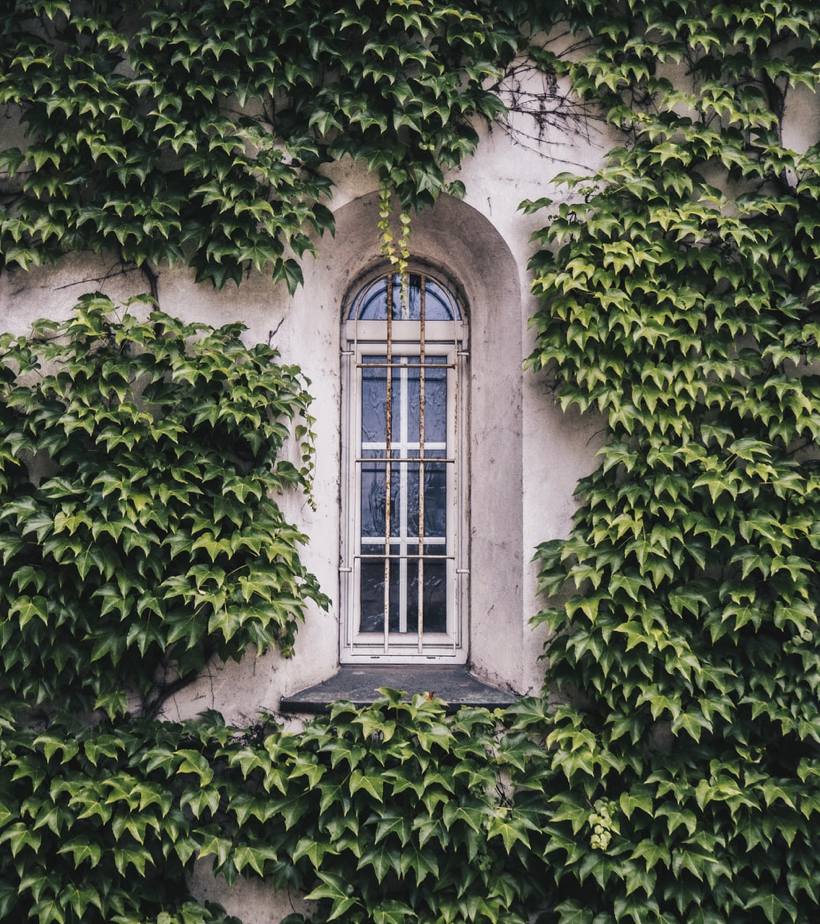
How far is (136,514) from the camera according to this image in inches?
136

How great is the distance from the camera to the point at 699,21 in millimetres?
3746

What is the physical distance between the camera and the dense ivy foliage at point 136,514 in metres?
3.43

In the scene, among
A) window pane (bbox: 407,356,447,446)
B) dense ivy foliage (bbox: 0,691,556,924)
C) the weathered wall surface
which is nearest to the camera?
dense ivy foliage (bbox: 0,691,556,924)

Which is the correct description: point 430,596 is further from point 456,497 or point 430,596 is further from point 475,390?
point 475,390

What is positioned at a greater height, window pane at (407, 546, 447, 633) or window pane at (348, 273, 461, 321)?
window pane at (348, 273, 461, 321)

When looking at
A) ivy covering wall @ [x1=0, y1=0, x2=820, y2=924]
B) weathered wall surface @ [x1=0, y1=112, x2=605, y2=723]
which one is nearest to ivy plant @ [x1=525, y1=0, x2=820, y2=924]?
ivy covering wall @ [x1=0, y1=0, x2=820, y2=924]

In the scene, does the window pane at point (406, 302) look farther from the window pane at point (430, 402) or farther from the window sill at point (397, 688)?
the window sill at point (397, 688)

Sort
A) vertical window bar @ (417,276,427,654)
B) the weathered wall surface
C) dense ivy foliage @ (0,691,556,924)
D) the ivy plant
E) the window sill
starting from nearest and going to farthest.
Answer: dense ivy foliage @ (0,691,556,924) → the ivy plant → the window sill → the weathered wall surface → vertical window bar @ (417,276,427,654)

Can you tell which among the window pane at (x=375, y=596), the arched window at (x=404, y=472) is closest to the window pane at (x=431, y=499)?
the arched window at (x=404, y=472)

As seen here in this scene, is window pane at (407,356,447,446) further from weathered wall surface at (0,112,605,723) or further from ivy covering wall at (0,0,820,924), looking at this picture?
ivy covering wall at (0,0,820,924)

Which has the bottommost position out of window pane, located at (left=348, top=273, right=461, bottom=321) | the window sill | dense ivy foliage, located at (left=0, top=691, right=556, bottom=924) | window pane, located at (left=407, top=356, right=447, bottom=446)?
dense ivy foliage, located at (left=0, top=691, right=556, bottom=924)

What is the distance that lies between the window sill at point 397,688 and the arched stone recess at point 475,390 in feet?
0.24

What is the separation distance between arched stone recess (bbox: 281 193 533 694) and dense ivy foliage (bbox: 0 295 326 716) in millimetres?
315

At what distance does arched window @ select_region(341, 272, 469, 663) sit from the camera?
4.14 metres
